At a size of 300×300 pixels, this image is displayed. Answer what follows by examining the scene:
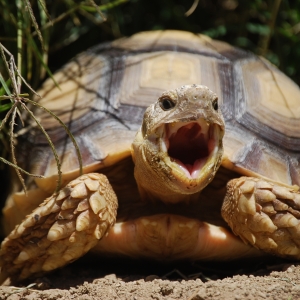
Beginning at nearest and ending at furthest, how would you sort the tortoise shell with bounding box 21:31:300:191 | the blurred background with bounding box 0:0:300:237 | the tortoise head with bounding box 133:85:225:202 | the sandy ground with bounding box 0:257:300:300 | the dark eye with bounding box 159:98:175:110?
1. the sandy ground with bounding box 0:257:300:300
2. the tortoise head with bounding box 133:85:225:202
3. the dark eye with bounding box 159:98:175:110
4. the tortoise shell with bounding box 21:31:300:191
5. the blurred background with bounding box 0:0:300:237

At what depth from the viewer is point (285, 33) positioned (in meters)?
4.11

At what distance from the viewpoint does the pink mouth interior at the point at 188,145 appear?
246cm

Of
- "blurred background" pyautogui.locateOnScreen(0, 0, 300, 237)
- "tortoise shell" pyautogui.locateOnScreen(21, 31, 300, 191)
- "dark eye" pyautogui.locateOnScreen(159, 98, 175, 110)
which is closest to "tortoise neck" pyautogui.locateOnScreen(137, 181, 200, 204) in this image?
"tortoise shell" pyautogui.locateOnScreen(21, 31, 300, 191)

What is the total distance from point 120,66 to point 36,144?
71cm

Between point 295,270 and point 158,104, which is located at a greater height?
point 158,104

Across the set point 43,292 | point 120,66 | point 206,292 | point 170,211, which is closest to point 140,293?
point 206,292

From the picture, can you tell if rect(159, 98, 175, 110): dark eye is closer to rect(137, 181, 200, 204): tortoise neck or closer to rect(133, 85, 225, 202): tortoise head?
rect(133, 85, 225, 202): tortoise head

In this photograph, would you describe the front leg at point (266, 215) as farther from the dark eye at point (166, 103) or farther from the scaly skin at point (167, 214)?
the dark eye at point (166, 103)

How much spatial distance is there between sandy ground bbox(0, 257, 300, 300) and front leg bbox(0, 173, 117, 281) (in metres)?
0.12

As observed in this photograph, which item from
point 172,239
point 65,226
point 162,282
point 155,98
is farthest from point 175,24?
point 162,282

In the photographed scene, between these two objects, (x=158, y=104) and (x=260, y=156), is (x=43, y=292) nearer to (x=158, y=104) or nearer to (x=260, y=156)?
(x=158, y=104)

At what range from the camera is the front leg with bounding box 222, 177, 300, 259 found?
2.55m

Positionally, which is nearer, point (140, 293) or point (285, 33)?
point (140, 293)

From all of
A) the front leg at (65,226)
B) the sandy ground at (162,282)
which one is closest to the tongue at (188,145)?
the front leg at (65,226)
